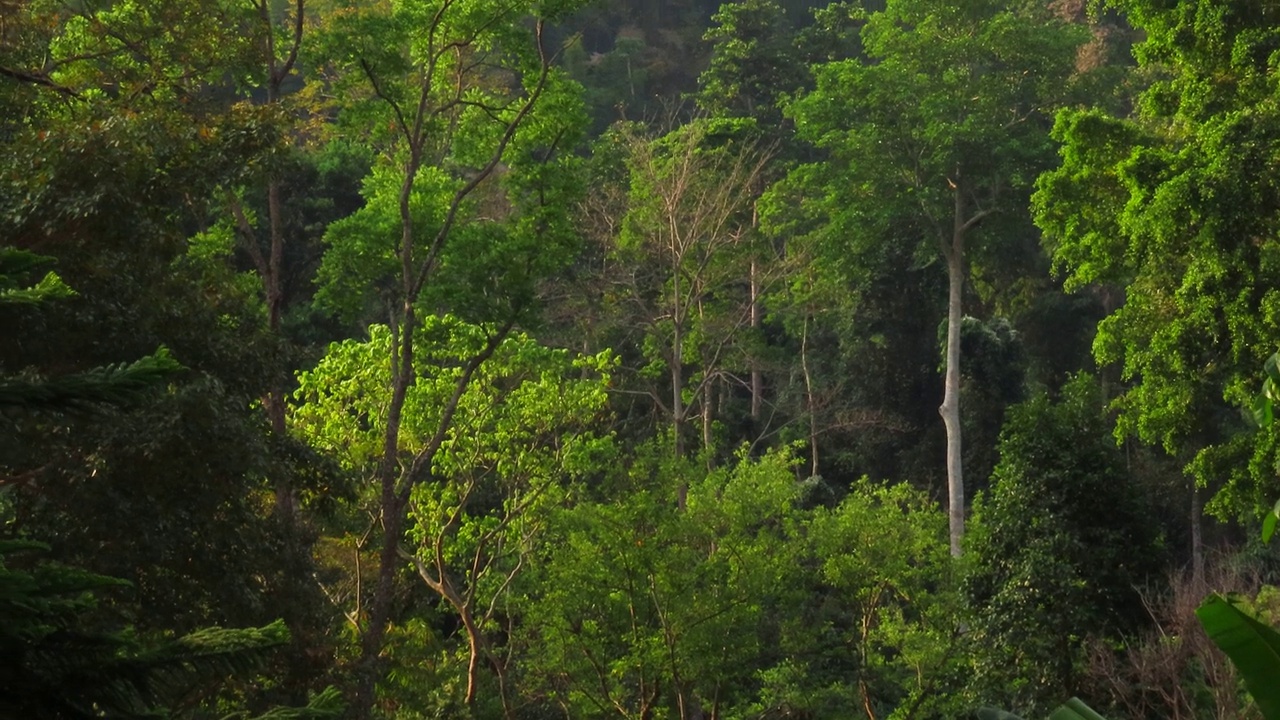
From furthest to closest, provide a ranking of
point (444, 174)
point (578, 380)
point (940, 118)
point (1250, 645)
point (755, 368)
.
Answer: point (755, 368) < point (940, 118) < point (578, 380) < point (444, 174) < point (1250, 645)

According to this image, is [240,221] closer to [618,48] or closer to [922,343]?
[922,343]

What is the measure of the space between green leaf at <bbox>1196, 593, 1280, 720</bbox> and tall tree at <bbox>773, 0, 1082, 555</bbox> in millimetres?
19573

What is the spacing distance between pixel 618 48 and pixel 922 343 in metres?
16.6

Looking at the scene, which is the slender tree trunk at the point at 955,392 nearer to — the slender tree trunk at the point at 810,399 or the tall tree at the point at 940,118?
the tall tree at the point at 940,118

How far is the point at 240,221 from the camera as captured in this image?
1268cm

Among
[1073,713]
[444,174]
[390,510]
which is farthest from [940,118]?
[1073,713]

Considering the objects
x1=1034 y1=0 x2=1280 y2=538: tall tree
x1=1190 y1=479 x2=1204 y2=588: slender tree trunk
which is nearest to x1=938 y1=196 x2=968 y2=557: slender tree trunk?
x1=1190 y1=479 x2=1204 y2=588: slender tree trunk

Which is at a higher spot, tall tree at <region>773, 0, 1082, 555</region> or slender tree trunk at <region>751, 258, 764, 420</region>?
tall tree at <region>773, 0, 1082, 555</region>

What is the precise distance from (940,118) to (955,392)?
482cm

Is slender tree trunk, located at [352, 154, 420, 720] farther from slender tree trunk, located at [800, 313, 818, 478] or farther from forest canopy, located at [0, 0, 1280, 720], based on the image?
slender tree trunk, located at [800, 313, 818, 478]

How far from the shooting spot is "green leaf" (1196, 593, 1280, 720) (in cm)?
364

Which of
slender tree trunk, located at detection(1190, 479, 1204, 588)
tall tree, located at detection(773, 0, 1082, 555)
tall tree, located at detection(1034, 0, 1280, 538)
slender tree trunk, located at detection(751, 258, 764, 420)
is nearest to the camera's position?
tall tree, located at detection(1034, 0, 1280, 538)

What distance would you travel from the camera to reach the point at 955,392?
22.9 meters

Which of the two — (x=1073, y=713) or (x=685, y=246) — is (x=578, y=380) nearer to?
(x=685, y=246)
